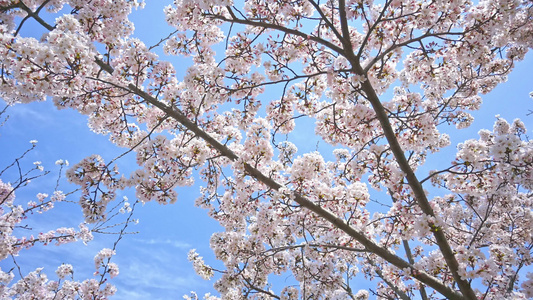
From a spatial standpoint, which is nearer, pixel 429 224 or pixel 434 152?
pixel 429 224

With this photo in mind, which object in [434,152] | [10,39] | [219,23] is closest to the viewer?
[10,39]

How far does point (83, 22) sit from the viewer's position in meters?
5.14

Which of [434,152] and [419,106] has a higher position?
Answer: [434,152]

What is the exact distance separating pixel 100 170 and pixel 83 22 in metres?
2.59

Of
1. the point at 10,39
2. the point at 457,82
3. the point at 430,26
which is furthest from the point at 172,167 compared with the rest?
the point at 457,82

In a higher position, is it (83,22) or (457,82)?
(457,82)

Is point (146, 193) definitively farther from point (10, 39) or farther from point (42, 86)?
point (10, 39)

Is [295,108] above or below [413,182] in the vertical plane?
above

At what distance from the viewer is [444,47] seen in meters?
5.44

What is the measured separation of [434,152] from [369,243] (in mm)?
4521

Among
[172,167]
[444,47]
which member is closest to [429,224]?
[444,47]

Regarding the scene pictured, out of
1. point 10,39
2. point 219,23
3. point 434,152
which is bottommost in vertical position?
point 10,39

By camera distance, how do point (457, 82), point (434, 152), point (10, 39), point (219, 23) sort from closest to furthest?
point (10, 39), point (219, 23), point (457, 82), point (434, 152)

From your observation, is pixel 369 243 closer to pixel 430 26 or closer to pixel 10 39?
pixel 430 26
